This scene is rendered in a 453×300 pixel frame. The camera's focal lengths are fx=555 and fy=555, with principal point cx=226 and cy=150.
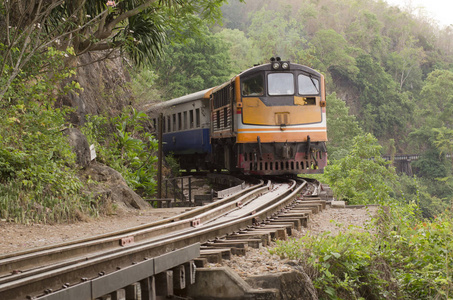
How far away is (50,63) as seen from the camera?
10.8 metres

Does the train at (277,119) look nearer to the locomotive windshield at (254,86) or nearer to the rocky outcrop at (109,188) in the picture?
the locomotive windshield at (254,86)

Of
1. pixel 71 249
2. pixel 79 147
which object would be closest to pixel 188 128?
pixel 79 147

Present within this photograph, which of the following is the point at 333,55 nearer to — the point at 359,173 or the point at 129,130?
the point at 359,173

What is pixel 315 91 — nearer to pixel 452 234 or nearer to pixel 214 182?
pixel 214 182

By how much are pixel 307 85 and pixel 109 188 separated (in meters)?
6.41

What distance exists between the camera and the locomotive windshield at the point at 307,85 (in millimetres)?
14094

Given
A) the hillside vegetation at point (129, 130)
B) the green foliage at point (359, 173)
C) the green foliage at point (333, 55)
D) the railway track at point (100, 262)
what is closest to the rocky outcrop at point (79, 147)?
the hillside vegetation at point (129, 130)

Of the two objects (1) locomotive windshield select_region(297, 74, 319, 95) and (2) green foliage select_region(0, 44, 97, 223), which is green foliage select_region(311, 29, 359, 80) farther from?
(2) green foliage select_region(0, 44, 97, 223)

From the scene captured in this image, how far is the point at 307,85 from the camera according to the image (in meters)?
14.2

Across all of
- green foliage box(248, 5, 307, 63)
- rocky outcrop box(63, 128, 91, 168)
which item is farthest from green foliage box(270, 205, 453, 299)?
green foliage box(248, 5, 307, 63)

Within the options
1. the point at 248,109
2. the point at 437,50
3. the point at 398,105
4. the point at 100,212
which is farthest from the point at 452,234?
the point at 437,50

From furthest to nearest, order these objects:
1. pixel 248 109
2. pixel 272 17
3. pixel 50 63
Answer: pixel 272 17, pixel 248 109, pixel 50 63

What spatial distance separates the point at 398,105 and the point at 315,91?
55020 millimetres

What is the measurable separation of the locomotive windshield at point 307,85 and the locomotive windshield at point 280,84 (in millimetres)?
224
